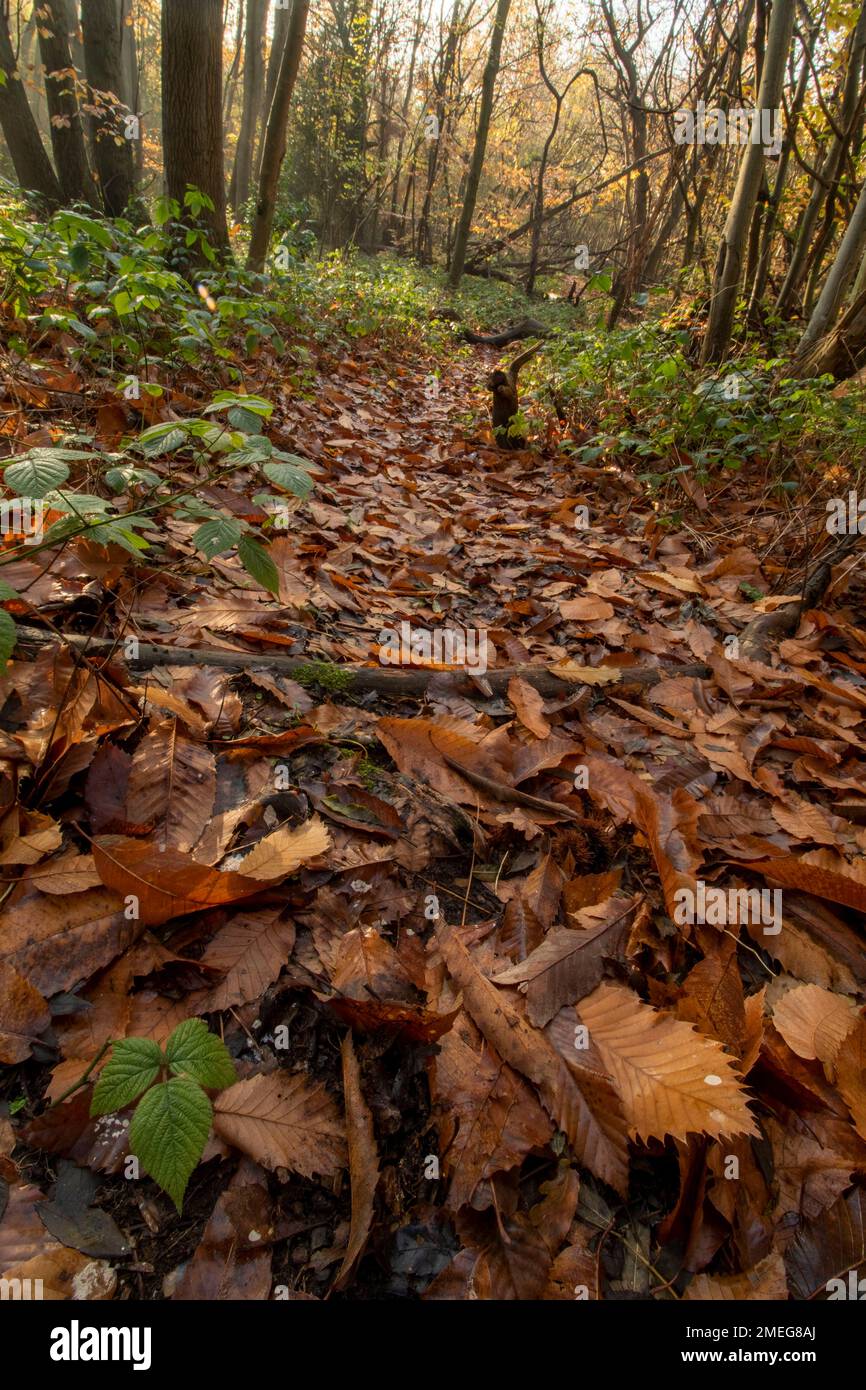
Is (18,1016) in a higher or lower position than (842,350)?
lower

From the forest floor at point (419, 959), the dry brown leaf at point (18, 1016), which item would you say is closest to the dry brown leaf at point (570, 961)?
the forest floor at point (419, 959)

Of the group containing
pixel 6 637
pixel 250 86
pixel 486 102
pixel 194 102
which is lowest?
pixel 6 637

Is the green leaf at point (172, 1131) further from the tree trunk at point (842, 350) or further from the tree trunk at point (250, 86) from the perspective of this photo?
the tree trunk at point (250, 86)

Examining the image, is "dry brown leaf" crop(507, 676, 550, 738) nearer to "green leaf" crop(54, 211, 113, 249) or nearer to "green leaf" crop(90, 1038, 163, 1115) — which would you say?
"green leaf" crop(90, 1038, 163, 1115)

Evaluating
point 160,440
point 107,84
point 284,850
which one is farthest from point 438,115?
point 284,850

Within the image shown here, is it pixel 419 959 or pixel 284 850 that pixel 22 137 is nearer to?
pixel 284 850

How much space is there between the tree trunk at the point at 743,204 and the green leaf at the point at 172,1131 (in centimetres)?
641

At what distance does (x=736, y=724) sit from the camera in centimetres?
235

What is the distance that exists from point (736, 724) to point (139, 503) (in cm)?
225

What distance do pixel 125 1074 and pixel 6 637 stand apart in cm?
76

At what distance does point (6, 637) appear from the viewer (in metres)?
1.22

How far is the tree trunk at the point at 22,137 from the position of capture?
7523 mm
